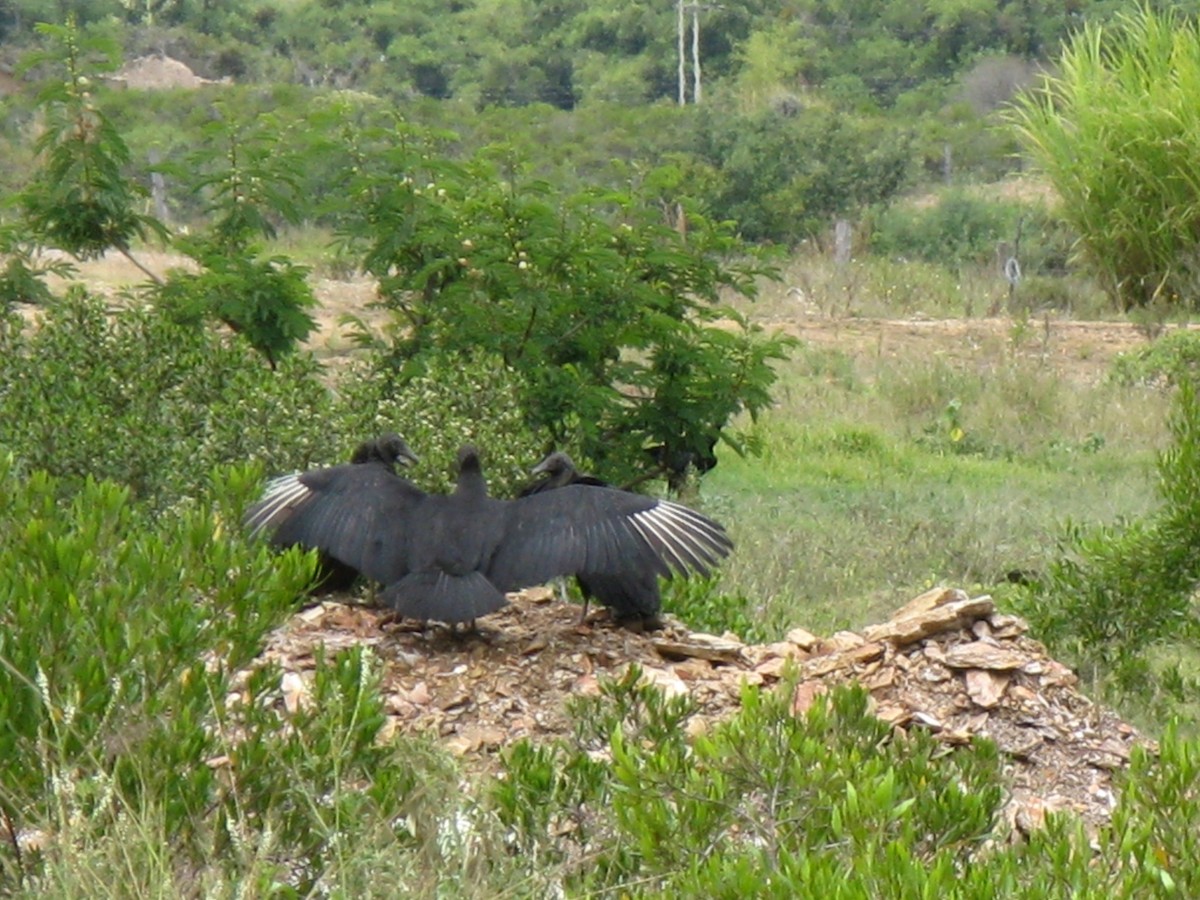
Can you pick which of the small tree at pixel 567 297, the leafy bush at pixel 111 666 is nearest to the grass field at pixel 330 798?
the leafy bush at pixel 111 666

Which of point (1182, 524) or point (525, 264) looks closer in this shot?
point (1182, 524)

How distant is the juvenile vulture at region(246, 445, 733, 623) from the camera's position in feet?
17.4

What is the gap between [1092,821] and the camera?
490 cm

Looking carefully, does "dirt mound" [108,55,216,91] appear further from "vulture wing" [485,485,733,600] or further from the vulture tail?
the vulture tail

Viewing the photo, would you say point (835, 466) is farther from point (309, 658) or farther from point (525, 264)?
point (309, 658)

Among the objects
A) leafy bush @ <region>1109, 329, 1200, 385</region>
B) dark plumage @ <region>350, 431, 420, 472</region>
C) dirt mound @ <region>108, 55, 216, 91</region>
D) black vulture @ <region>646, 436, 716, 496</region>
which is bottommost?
dirt mound @ <region>108, 55, 216, 91</region>

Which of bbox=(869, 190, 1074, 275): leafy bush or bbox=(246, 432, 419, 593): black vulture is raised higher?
bbox=(246, 432, 419, 593): black vulture

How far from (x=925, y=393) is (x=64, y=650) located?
11.5 meters

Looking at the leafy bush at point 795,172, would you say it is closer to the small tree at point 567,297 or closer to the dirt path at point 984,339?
the dirt path at point 984,339

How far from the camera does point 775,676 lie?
545 centimetres

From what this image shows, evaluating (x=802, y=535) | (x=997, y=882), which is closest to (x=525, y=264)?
(x=802, y=535)

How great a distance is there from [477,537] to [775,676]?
3.26 ft

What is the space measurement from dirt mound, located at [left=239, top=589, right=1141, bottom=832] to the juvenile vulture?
0.25m

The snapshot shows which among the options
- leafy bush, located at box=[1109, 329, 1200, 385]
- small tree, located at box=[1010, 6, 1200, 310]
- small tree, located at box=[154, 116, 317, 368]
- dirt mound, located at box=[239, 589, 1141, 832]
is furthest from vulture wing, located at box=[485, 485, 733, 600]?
small tree, located at box=[1010, 6, 1200, 310]
